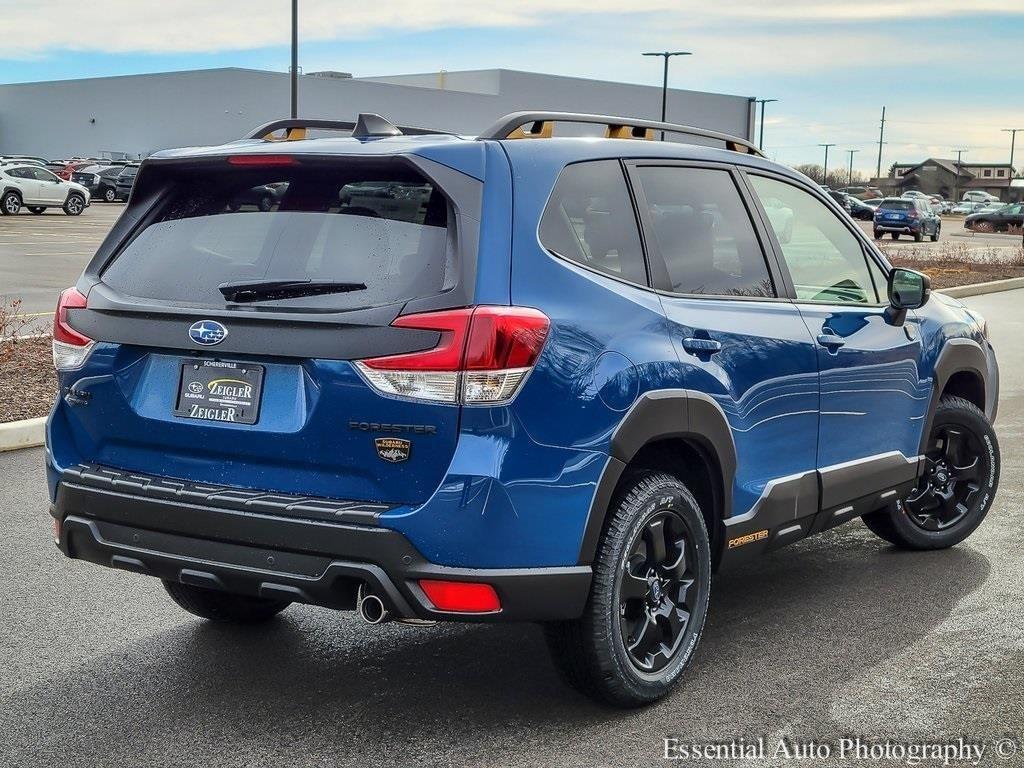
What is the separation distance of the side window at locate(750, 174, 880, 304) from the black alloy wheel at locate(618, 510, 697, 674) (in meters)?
1.30

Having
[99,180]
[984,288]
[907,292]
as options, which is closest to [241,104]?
[99,180]

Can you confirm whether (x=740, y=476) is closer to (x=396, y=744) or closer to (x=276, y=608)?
(x=396, y=744)

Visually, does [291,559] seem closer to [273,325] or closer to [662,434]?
[273,325]

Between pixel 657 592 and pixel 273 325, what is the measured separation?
1.51 m

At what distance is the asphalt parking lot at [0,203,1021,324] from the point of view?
58.6 feet

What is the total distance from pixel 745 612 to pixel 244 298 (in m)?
2.50

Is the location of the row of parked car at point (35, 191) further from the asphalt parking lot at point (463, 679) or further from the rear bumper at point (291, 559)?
the rear bumper at point (291, 559)

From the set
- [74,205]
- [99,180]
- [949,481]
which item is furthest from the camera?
[99,180]

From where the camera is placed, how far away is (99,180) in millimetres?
56500

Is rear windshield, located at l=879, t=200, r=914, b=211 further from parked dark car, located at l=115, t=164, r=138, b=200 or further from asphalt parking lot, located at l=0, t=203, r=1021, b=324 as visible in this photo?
parked dark car, located at l=115, t=164, r=138, b=200

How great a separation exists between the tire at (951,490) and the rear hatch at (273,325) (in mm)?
3293

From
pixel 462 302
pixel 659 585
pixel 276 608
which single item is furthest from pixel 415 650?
pixel 462 302

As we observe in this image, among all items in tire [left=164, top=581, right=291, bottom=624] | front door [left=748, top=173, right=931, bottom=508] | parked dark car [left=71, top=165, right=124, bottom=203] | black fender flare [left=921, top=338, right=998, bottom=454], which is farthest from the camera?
parked dark car [left=71, top=165, right=124, bottom=203]

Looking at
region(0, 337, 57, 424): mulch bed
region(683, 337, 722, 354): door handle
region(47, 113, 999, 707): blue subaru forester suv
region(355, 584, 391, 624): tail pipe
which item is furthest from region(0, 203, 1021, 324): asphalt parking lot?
region(355, 584, 391, 624): tail pipe
